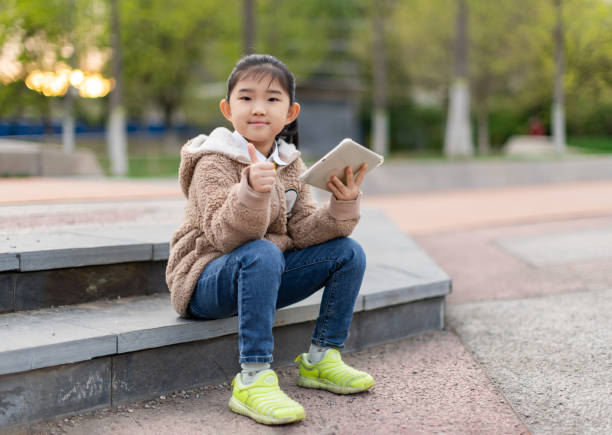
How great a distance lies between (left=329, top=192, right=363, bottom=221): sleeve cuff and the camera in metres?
2.66

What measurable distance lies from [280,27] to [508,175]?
12275 millimetres

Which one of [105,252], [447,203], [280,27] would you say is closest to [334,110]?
[280,27]

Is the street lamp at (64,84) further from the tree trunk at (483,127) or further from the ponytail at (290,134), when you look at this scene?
the ponytail at (290,134)

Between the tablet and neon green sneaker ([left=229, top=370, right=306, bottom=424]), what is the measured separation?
0.73 metres

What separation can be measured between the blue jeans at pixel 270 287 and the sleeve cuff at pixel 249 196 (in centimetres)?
17

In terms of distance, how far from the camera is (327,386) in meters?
2.78

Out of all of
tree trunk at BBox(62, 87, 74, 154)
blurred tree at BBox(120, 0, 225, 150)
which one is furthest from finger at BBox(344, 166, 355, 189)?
blurred tree at BBox(120, 0, 225, 150)

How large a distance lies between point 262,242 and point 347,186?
421 mm

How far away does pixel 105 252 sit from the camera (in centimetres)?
309

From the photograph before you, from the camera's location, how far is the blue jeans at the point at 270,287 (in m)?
2.44

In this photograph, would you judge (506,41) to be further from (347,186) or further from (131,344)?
(131,344)

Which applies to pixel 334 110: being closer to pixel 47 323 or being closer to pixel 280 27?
pixel 280 27

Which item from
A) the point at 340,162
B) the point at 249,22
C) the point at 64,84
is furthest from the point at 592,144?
the point at 340,162

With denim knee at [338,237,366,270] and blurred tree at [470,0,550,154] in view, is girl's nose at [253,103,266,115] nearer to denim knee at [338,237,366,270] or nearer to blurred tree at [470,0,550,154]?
denim knee at [338,237,366,270]
